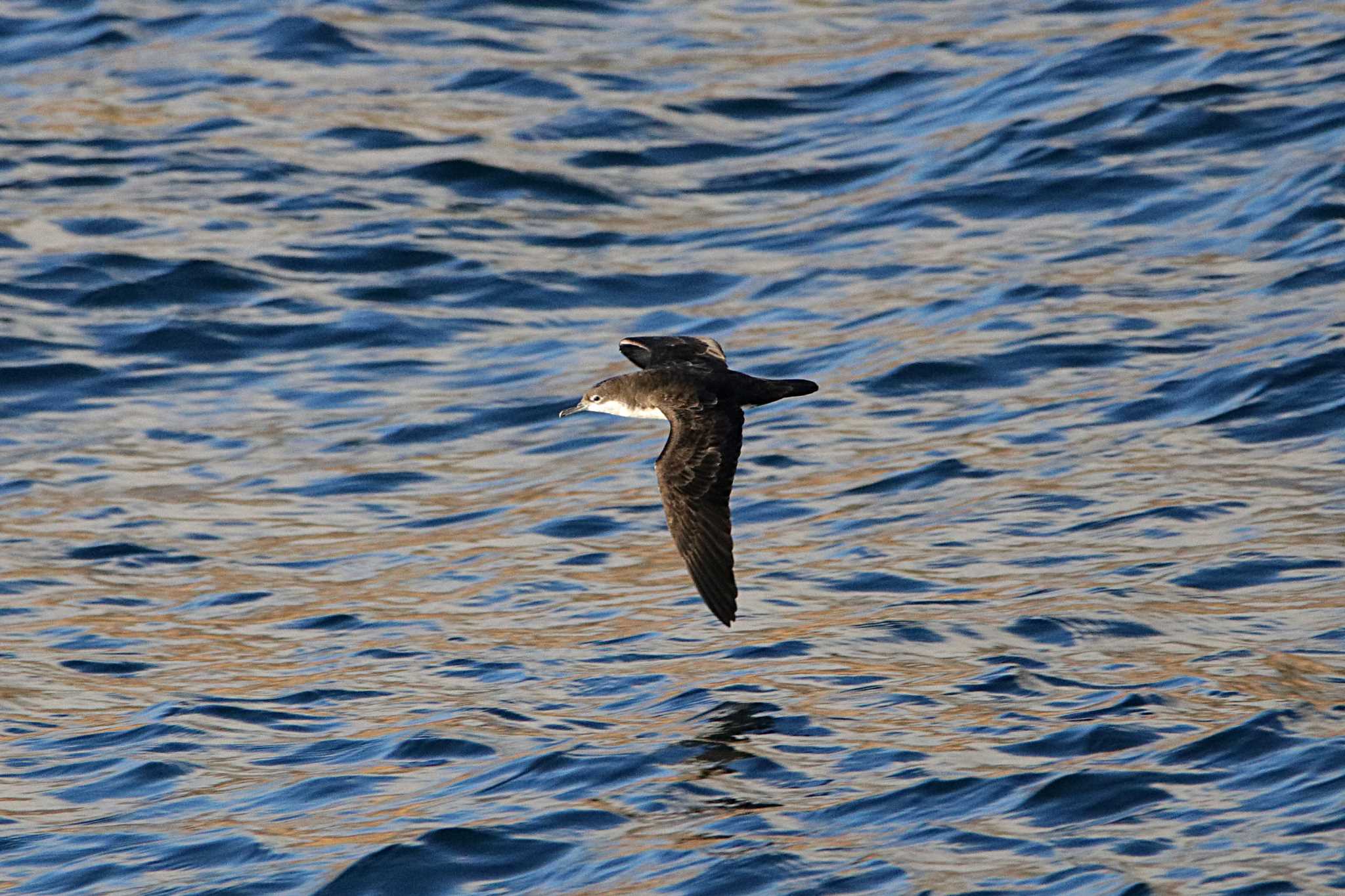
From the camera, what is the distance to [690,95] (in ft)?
50.6

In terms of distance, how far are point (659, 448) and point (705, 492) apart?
3.13 m

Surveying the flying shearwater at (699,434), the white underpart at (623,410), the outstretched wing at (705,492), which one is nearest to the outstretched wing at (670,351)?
the flying shearwater at (699,434)

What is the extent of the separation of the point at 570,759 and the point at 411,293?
19.3 feet

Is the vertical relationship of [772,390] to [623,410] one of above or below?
above

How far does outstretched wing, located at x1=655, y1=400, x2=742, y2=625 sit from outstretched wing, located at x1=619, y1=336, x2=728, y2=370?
898 millimetres

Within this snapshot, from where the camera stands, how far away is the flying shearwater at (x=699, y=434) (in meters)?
7.79

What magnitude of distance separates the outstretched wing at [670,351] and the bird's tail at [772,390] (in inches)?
23.1

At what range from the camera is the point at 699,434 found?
26.8 feet

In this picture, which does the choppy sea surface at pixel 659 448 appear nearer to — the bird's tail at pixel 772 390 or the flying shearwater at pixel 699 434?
the flying shearwater at pixel 699 434

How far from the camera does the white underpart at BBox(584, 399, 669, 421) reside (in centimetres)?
870

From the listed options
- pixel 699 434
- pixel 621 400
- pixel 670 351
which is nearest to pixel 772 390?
pixel 699 434

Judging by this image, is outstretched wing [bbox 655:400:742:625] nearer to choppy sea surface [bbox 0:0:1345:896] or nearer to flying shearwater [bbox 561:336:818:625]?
flying shearwater [bbox 561:336:818:625]

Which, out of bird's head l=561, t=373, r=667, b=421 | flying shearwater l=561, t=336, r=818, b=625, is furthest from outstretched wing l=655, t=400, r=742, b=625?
bird's head l=561, t=373, r=667, b=421

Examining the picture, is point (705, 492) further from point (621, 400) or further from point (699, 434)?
point (621, 400)
